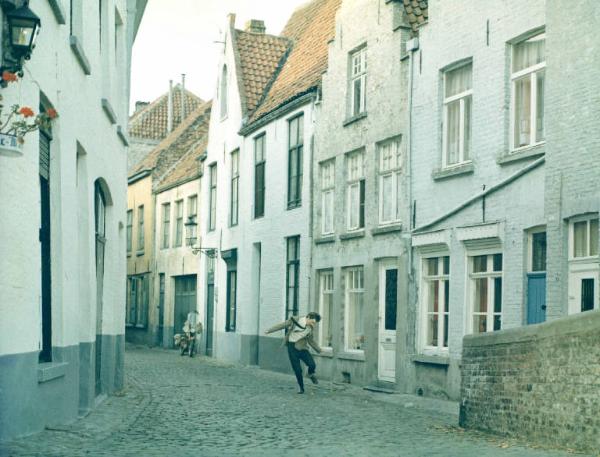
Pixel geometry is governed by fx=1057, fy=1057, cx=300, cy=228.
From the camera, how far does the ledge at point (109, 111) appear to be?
15.6 m

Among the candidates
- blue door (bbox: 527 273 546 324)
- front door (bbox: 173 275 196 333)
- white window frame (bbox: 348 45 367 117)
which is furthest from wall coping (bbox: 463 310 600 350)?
front door (bbox: 173 275 196 333)

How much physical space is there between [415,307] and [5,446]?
11136mm

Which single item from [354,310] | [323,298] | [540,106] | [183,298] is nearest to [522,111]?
[540,106]

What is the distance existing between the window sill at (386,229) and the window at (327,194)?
2.79 m

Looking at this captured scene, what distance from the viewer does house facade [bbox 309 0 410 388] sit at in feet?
66.4

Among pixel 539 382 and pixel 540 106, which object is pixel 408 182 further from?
pixel 539 382

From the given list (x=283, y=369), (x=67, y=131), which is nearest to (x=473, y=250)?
(x=67, y=131)

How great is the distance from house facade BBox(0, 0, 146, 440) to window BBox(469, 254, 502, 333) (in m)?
5.91

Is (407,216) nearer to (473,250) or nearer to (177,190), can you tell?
(473,250)

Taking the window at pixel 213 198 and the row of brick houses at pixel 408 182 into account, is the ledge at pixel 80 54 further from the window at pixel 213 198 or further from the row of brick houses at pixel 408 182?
the window at pixel 213 198

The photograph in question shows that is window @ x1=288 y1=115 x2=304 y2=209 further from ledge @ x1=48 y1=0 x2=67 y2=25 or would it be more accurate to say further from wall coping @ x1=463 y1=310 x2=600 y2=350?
ledge @ x1=48 y1=0 x2=67 y2=25

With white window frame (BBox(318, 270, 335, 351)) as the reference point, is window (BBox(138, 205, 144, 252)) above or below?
above

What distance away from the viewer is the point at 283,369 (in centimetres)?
2570

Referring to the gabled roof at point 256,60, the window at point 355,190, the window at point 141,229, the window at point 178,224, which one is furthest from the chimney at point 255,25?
the window at point 355,190
